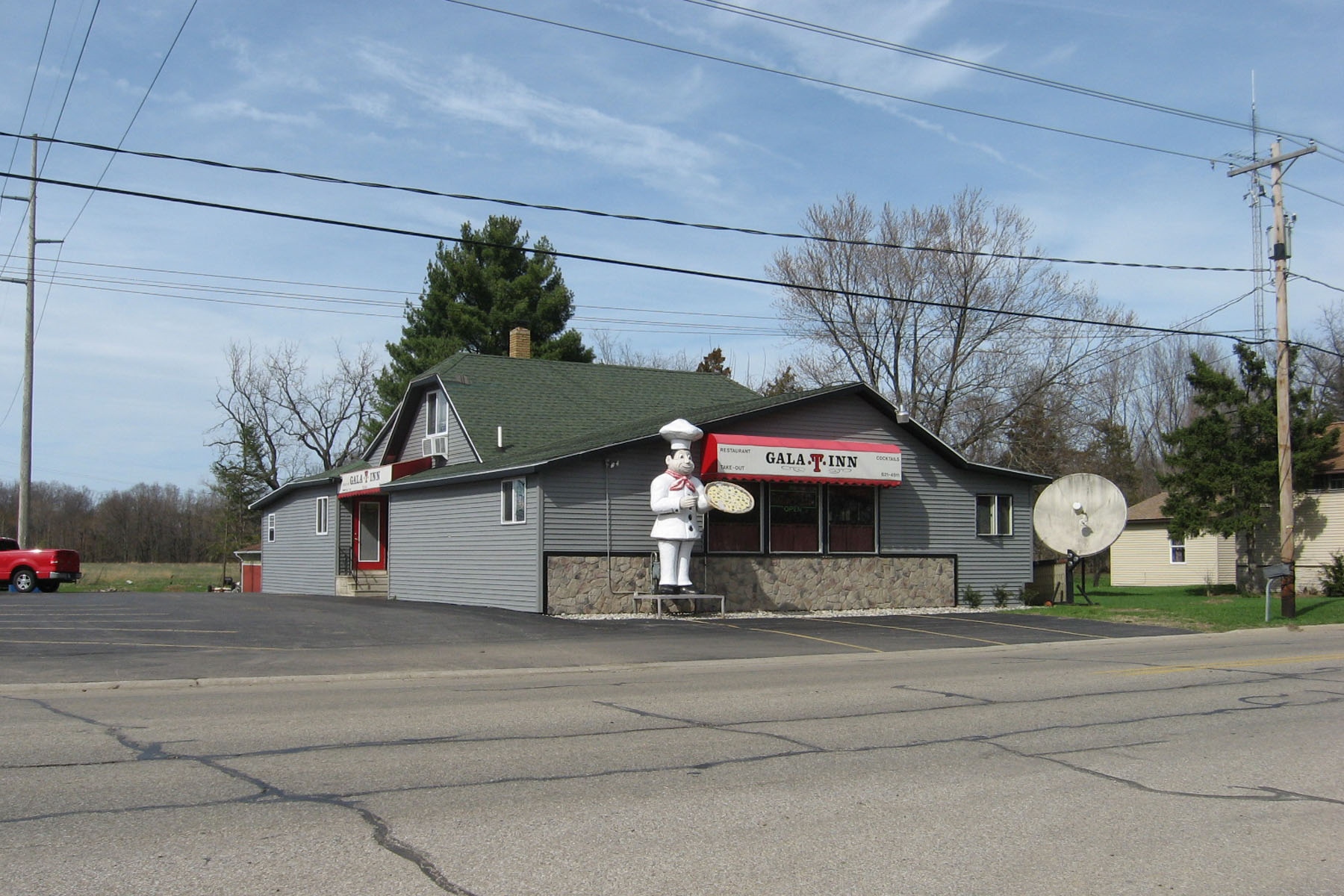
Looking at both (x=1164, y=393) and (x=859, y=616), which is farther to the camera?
(x=1164, y=393)

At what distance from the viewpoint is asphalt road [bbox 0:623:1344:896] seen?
574cm

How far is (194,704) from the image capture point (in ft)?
37.1

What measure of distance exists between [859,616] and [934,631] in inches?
146

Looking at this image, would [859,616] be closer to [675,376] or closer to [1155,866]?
[675,376]

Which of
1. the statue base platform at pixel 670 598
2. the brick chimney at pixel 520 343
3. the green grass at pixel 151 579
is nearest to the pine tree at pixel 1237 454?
the statue base platform at pixel 670 598

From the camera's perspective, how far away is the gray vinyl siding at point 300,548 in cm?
3297

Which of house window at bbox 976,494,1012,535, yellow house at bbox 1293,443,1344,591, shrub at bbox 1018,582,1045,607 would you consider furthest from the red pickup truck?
yellow house at bbox 1293,443,1344,591

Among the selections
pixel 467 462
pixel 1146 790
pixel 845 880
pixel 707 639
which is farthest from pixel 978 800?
pixel 467 462

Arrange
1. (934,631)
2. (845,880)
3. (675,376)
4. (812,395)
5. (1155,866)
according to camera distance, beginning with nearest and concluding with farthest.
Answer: (845,880) → (1155,866) → (934,631) → (812,395) → (675,376)

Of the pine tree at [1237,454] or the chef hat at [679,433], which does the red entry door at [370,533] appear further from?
the pine tree at [1237,454]

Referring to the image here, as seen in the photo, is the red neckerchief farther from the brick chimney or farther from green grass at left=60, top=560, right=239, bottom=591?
green grass at left=60, top=560, right=239, bottom=591

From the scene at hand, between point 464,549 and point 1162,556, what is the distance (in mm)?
30435

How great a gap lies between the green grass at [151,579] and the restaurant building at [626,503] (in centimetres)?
1352

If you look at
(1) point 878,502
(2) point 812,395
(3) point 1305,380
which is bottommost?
(1) point 878,502
